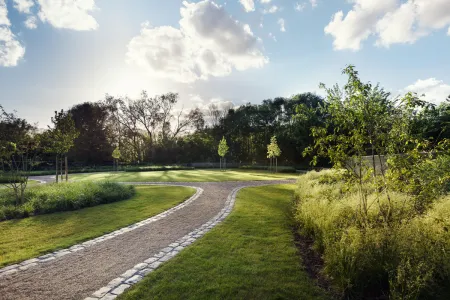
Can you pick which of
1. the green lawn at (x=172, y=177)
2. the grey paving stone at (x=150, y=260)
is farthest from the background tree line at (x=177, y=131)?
the grey paving stone at (x=150, y=260)

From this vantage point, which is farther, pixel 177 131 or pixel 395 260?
pixel 177 131

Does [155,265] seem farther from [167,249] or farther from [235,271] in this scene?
[235,271]

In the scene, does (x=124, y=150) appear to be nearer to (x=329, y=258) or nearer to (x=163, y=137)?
(x=163, y=137)

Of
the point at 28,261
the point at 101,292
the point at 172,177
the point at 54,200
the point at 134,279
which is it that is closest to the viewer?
the point at 101,292

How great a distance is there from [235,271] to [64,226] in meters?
5.29

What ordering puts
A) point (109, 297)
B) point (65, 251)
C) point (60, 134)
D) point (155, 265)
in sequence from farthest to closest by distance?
point (60, 134) → point (65, 251) → point (155, 265) → point (109, 297)

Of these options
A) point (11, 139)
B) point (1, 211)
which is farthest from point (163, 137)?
point (1, 211)

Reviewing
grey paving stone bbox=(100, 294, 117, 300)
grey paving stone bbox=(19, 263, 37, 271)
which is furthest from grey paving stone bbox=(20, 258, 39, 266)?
grey paving stone bbox=(100, 294, 117, 300)

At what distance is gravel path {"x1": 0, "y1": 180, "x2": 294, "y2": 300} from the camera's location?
353 cm

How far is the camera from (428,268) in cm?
349

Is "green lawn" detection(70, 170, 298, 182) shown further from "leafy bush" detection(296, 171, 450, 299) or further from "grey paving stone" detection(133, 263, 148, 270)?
"leafy bush" detection(296, 171, 450, 299)

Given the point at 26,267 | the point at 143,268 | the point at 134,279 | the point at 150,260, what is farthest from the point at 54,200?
the point at 134,279

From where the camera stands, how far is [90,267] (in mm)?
4277

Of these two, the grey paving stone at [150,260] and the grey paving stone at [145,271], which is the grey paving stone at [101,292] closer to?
the grey paving stone at [145,271]
